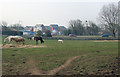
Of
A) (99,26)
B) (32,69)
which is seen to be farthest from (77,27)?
(32,69)

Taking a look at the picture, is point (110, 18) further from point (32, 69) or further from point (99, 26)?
point (32, 69)

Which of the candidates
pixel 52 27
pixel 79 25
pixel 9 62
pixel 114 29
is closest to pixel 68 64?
pixel 9 62

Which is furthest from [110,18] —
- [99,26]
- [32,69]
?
[32,69]

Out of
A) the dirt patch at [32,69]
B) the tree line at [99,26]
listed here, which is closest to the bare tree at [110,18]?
the tree line at [99,26]

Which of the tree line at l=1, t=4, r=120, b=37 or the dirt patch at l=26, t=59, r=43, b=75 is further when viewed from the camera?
the tree line at l=1, t=4, r=120, b=37

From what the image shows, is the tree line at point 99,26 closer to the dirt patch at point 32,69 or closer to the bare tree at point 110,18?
the bare tree at point 110,18

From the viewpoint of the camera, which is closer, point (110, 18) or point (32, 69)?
point (32, 69)

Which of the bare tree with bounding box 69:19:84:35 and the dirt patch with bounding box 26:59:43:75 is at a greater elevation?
the bare tree with bounding box 69:19:84:35

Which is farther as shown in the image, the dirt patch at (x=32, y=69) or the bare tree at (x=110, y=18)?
the bare tree at (x=110, y=18)

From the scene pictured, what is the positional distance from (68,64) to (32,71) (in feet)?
8.33

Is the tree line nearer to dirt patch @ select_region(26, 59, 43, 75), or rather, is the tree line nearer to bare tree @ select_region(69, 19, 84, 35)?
bare tree @ select_region(69, 19, 84, 35)

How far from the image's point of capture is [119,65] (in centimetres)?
1129

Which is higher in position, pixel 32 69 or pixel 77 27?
Answer: pixel 77 27

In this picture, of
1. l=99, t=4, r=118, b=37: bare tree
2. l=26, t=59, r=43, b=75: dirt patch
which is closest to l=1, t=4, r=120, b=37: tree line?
l=99, t=4, r=118, b=37: bare tree
